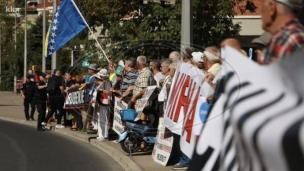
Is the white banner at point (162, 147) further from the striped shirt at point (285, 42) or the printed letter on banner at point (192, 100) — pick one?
the striped shirt at point (285, 42)

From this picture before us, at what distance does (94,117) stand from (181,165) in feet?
17.5

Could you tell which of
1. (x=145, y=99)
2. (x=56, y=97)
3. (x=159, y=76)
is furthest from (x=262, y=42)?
(x=56, y=97)

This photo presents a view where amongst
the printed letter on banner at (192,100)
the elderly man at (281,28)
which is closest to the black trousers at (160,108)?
the printed letter on banner at (192,100)

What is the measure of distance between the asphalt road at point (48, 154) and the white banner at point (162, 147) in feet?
2.46

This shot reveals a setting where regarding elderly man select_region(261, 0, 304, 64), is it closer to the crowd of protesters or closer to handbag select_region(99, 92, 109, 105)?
the crowd of protesters

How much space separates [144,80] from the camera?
11203 millimetres

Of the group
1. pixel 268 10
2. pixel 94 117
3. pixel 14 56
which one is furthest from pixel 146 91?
pixel 14 56

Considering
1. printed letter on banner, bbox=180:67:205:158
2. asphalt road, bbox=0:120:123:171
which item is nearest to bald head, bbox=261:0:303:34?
printed letter on banner, bbox=180:67:205:158

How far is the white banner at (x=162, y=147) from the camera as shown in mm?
10852

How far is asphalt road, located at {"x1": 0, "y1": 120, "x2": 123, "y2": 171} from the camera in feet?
39.0

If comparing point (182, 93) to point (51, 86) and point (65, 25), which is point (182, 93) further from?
point (51, 86)

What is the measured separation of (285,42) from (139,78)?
9.29 m

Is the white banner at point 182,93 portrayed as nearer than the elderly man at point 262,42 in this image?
No

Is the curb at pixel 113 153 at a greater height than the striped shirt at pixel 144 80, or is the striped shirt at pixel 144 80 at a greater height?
the striped shirt at pixel 144 80
